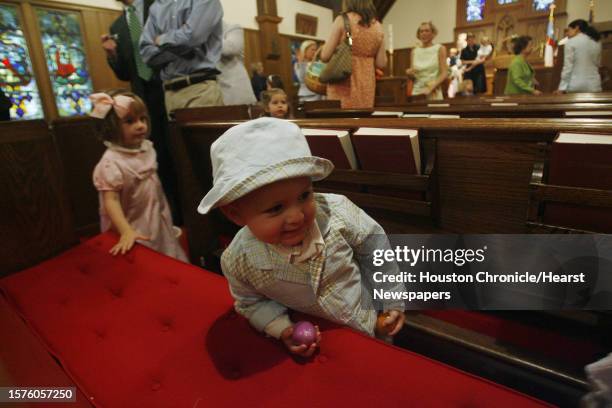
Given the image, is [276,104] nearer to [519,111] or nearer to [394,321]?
[519,111]

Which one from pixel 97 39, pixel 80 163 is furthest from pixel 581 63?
pixel 97 39

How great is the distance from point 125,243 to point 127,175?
1.39ft

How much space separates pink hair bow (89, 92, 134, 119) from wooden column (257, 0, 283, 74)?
7.76m

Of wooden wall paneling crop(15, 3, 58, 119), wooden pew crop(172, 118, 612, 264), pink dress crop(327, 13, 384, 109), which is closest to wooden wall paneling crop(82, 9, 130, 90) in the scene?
wooden wall paneling crop(15, 3, 58, 119)

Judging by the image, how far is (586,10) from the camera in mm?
9758

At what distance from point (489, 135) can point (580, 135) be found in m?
0.24

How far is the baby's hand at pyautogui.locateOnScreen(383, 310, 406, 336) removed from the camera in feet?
3.37

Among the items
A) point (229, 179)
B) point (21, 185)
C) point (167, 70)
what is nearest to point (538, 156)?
point (229, 179)

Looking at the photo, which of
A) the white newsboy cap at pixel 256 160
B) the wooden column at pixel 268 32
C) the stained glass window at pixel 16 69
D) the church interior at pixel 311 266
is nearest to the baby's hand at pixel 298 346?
the church interior at pixel 311 266

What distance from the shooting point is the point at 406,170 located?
1.30 metres

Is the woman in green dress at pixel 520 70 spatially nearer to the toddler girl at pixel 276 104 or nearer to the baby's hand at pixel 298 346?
the toddler girl at pixel 276 104

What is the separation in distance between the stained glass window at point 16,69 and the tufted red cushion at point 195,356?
5.32 m

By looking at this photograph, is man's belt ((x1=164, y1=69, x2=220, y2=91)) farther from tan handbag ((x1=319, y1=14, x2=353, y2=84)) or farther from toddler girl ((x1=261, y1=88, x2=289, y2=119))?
tan handbag ((x1=319, y1=14, x2=353, y2=84))

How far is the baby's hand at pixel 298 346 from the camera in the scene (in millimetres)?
865
